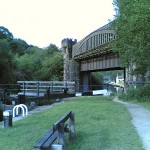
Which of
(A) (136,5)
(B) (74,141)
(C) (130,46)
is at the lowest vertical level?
(B) (74,141)

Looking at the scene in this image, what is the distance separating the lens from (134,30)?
16.7 meters

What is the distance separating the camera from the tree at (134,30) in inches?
586

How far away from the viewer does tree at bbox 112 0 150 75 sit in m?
14.9

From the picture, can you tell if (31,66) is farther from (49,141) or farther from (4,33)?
(49,141)

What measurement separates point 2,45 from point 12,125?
30.7m

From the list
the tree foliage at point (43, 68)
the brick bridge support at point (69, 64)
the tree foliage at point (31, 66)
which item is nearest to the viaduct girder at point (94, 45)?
the brick bridge support at point (69, 64)

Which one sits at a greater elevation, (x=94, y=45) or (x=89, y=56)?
(x=94, y=45)

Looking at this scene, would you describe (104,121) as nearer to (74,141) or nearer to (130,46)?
(74,141)

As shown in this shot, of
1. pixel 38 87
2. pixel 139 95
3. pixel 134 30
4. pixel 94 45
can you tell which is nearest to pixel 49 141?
pixel 134 30

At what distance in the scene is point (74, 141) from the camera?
24.9ft

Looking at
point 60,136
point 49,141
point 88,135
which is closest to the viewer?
point 49,141

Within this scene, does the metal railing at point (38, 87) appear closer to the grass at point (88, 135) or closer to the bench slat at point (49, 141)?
the grass at point (88, 135)

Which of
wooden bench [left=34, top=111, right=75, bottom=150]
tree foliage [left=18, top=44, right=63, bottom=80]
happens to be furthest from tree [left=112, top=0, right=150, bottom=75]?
tree foliage [left=18, top=44, right=63, bottom=80]

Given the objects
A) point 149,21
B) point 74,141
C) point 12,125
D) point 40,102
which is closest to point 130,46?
point 149,21
